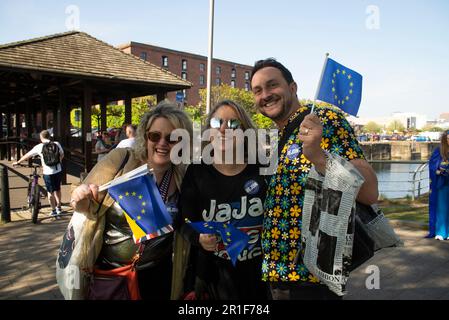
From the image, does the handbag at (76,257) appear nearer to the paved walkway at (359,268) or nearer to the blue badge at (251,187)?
the blue badge at (251,187)

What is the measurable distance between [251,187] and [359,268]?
355 centimetres

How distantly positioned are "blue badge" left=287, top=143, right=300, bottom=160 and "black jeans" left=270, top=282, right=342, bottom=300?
65 centimetres

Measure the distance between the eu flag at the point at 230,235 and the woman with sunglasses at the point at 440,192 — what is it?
18.5 ft

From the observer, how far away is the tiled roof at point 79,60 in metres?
11.2

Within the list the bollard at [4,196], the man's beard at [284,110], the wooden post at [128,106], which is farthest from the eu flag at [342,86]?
the wooden post at [128,106]

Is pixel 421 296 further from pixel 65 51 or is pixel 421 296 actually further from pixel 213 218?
pixel 65 51

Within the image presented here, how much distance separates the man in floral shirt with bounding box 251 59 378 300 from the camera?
1.65 meters

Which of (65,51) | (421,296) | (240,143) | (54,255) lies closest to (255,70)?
(240,143)

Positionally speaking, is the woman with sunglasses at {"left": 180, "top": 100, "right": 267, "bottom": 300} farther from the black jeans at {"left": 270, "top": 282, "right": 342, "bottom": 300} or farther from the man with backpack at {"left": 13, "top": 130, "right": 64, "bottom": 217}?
the man with backpack at {"left": 13, "top": 130, "right": 64, "bottom": 217}

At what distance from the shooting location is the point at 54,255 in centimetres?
534

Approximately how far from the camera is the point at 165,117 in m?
→ 2.33

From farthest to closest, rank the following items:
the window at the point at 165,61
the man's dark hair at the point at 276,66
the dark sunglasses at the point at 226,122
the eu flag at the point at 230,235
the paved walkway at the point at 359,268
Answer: the window at the point at 165,61, the paved walkway at the point at 359,268, the dark sunglasses at the point at 226,122, the man's dark hair at the point at 276,66, the eu flag at the point at 230,235

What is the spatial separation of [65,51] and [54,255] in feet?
32.2

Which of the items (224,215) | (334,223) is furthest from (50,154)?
(334,223)
